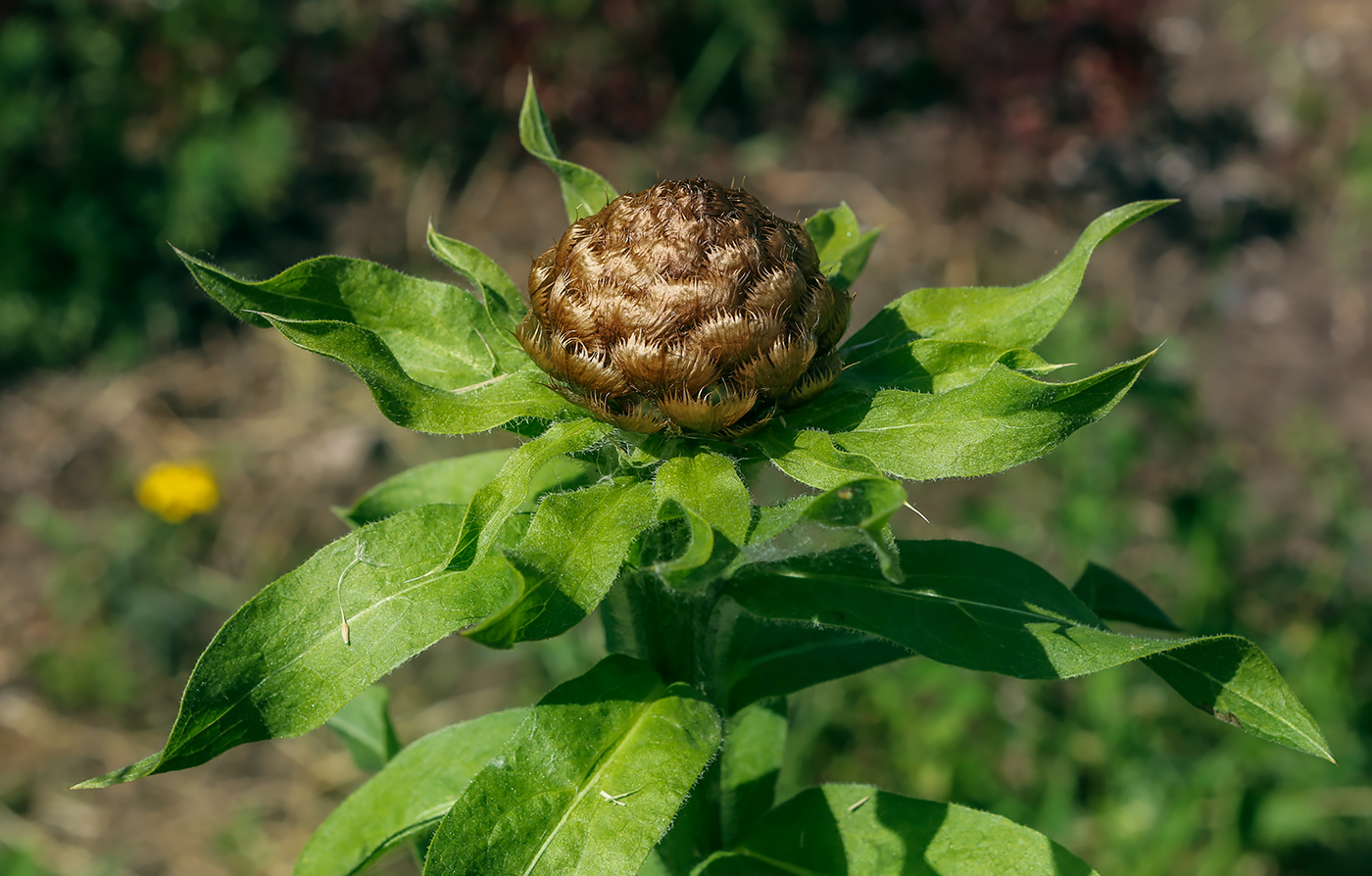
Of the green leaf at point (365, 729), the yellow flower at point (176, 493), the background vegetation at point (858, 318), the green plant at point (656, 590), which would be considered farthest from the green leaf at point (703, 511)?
the yellow flower at point (176, 493)

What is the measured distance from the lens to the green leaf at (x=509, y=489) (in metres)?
1.53

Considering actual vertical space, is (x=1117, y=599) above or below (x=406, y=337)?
below

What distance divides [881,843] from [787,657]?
1.24ft

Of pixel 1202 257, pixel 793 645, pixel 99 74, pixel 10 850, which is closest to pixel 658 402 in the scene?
pixel 793 645

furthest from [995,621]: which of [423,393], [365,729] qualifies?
[365,729]

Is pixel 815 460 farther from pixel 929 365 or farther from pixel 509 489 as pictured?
pixel 509 489

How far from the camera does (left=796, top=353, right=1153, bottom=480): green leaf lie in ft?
4.94

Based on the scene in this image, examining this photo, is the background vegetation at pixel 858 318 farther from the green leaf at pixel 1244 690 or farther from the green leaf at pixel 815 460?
the green leaf at pixel 815 460

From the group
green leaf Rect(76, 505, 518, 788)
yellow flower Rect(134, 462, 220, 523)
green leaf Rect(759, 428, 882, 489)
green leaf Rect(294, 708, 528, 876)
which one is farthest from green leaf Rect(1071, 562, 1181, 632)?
yellow flower Rect(134, 462, 220, 523)

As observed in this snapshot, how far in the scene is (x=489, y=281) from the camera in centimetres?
189

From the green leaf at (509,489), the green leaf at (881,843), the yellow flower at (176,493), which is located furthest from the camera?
the yellow flower at (176,493)

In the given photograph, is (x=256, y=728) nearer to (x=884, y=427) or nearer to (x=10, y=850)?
(x=884, y=427)

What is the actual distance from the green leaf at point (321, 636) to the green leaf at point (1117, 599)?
1.27 m

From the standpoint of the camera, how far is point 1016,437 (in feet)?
5.02
